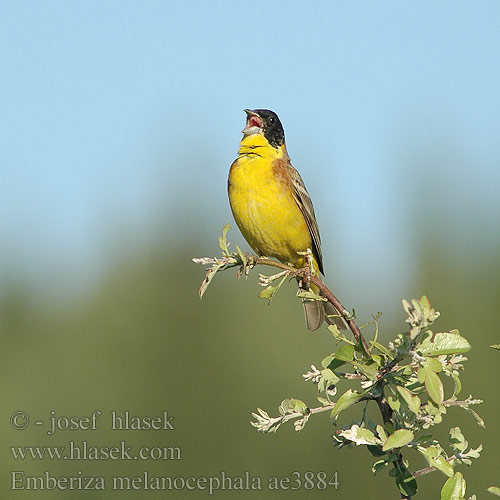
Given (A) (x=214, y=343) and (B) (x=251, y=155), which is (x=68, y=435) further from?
(B) (x=251, y=155)

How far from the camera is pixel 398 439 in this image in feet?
6.78

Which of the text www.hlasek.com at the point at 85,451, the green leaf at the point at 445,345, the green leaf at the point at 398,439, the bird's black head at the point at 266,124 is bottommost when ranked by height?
the text www.hlasek.com at the point at 85,451

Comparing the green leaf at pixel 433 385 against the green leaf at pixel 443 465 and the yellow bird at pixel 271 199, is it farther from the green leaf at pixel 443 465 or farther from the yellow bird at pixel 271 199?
the yellow bird at pixel 271 199

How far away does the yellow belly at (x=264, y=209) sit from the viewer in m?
6.32

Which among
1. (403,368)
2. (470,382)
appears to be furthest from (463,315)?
(403,368)

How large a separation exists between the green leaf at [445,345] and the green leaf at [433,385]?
0.16 feet

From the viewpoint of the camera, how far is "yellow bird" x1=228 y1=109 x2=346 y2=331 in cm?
632

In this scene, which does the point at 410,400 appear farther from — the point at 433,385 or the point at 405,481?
the point at 405,481

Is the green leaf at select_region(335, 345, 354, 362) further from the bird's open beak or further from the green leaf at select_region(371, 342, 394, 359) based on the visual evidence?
the bird's open beak

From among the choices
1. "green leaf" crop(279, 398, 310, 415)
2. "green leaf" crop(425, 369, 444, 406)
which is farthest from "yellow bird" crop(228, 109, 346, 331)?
"green leaf" crop(425, 369, 444, 406)

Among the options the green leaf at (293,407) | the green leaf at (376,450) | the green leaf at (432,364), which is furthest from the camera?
the green leaf at (293,407)

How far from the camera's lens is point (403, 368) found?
7.07 feet

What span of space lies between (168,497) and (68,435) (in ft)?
11.3

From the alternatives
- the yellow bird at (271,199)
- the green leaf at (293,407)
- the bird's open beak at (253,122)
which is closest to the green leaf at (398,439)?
the green leaf at (293,407)
